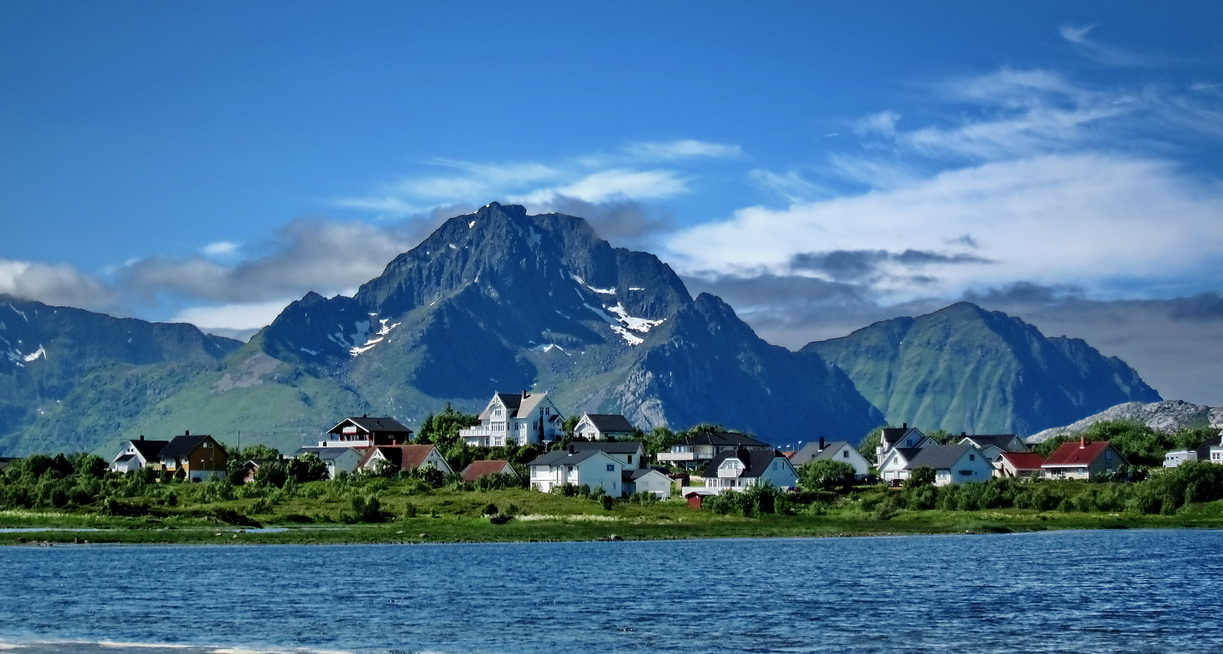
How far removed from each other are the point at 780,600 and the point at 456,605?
1303 cm

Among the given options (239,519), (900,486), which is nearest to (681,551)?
(239,519)

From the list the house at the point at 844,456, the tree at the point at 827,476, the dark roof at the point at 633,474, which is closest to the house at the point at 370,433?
the dark roof at the point at 633,474

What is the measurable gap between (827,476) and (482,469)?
36.8 meters

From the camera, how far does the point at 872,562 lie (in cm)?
7762

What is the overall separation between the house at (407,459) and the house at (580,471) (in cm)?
1057

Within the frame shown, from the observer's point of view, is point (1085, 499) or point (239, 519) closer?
point (239, 519)

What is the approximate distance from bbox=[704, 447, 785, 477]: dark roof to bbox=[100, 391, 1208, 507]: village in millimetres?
115

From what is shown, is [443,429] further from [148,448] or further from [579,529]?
[579,529]

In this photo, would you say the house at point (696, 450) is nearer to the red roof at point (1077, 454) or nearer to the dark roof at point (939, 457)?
the dark roof at point (939, 457)

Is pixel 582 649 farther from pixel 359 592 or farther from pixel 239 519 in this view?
pixel 239 519

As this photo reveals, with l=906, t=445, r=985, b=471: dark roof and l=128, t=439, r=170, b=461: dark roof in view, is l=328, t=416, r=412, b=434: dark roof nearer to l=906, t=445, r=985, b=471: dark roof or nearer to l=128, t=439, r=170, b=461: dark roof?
l=128, t=439, r=170, b=461: dark roof

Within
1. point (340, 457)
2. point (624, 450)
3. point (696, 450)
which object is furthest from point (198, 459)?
point (696, 450)

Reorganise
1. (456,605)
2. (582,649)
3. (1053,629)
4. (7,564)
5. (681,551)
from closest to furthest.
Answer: (582,649) < (1053,629) < (456,605) < (7,564) < (681,551)

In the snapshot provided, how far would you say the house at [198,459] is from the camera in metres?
173
